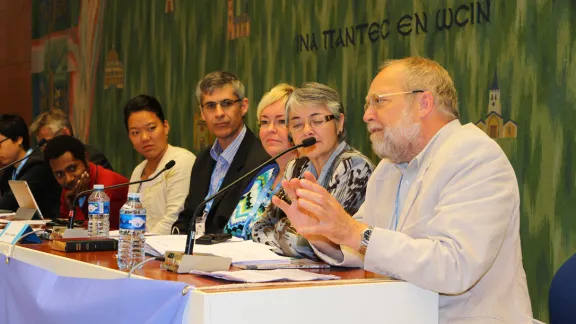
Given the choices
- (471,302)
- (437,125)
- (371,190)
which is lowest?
(471,302)

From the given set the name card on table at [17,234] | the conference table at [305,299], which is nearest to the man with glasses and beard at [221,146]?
the name card on table at [17,234]

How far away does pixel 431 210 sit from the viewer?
87.8 inches

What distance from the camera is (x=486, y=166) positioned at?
2.16 m

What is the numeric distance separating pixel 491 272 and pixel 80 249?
4.46 ft

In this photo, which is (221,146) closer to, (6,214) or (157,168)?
(157,168)

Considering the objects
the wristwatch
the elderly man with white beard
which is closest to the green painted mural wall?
the elderly man with white beard

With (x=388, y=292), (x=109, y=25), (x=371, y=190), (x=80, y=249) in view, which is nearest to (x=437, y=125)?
(x=371, y=190)

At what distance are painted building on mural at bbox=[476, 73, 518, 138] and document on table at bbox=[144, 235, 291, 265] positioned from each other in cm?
159

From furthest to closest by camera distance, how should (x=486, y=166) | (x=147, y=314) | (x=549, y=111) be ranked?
(x=549, y=111) → (x=486, y=166) → (x=147, y=314)

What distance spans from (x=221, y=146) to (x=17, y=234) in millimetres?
1570

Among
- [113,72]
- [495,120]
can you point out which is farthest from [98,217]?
[113,72]

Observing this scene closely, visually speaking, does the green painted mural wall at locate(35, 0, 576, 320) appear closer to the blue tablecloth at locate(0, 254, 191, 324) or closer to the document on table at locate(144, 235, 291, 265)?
the document on table at locate(144, 235, 291, 265)

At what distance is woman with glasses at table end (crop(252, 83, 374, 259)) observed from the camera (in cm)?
299

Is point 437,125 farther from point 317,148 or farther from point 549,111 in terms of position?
point 549,111
